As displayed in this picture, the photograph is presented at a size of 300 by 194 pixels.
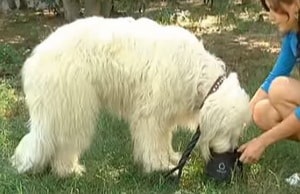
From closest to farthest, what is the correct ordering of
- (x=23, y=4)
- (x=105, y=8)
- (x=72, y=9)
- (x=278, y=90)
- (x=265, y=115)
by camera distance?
(x=278, y=90) < (x=265, y=115) < (x=105, y=8) < (x=72, y=9) < (x=23, y=4)

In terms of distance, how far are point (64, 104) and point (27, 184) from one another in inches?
19.7

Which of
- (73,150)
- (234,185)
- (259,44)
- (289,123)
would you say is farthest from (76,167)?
(259,44)

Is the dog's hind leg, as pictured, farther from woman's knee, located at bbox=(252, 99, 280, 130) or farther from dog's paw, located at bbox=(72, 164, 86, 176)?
woman's knee, located at bbox=(252, 99, 280, 130)

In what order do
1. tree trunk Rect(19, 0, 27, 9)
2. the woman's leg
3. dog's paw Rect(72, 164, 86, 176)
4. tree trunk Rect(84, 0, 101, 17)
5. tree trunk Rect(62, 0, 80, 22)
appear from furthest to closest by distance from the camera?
tree trunk Rect(19, 0, 27, 9)
tree trunk Rect(62, 0, 80, 22)
tree trunk Rect(84, 0, 101, 17)
dog's paw Rect(72, 164, 86, 176)
the woman's leg

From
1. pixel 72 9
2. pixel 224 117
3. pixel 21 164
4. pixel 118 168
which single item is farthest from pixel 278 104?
pixel 72 9

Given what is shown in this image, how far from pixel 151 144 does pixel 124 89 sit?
13.8 inches

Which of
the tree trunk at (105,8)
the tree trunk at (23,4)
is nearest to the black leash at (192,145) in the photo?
the tree trunk at (105,8)

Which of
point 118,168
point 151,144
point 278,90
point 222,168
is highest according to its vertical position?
point 278,90

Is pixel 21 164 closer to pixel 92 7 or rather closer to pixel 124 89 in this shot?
pixel 124 89

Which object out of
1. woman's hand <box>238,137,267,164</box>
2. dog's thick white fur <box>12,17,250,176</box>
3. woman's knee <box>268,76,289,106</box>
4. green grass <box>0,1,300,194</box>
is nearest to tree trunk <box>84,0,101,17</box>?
green grass <box>0,1,300,194</box>

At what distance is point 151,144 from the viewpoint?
163 inches

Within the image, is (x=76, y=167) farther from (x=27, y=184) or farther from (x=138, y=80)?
(x=138, y=80)

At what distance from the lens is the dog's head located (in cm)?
397

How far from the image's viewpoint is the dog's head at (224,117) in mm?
3971
